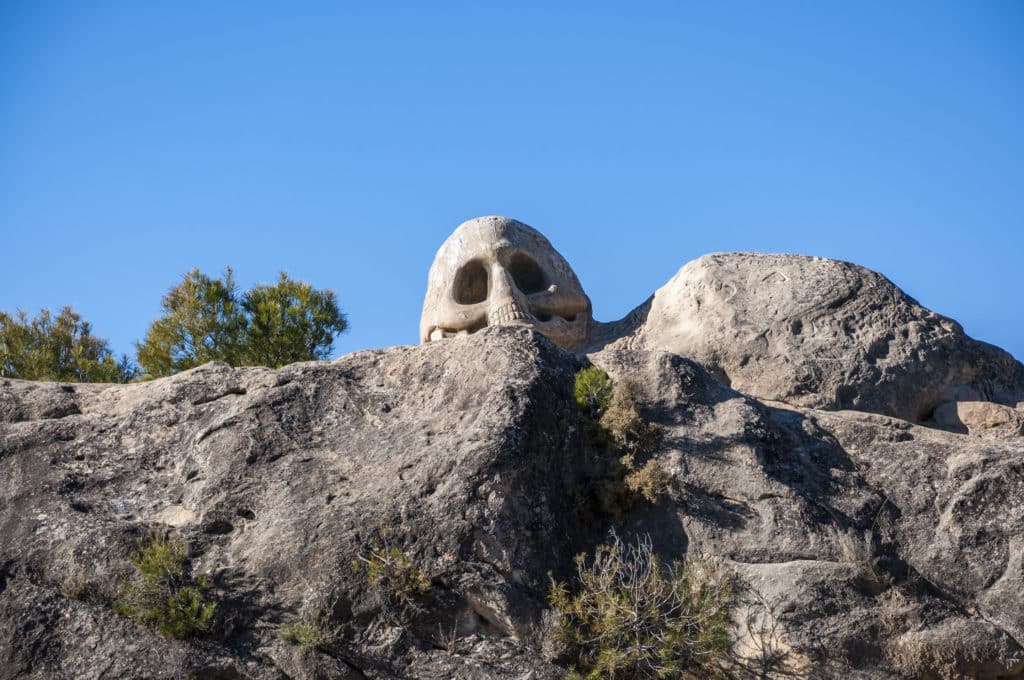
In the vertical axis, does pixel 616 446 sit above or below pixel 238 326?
below

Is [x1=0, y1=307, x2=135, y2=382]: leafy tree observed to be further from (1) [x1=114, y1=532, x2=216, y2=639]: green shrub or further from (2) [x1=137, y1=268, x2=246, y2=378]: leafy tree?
(1) [x1=114, y1=532, x2=216, y2=639]: green shrub

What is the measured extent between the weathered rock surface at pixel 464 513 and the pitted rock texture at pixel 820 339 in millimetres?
1560

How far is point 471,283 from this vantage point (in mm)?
17578

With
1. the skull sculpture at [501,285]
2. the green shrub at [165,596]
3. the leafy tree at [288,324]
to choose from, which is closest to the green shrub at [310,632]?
the green shrub at [165,596]

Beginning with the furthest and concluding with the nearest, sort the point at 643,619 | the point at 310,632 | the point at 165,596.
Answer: the point at 643,619 < the point at 165,596 < the point at 310,632

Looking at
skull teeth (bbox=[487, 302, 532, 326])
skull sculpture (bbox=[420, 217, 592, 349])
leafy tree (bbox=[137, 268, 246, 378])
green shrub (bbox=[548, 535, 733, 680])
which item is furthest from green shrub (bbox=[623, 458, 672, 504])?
leafy tree (bbox=[137, 268, 246, 378])

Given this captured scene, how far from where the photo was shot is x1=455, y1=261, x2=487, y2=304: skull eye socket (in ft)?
57.3

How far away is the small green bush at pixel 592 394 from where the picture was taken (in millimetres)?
12953

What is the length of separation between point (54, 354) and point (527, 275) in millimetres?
9785

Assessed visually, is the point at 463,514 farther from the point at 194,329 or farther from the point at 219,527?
the point at 194,329

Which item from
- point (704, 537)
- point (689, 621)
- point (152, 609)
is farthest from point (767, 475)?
point (152, 609)

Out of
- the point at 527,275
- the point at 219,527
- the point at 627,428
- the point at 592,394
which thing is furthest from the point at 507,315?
the point at 219,527

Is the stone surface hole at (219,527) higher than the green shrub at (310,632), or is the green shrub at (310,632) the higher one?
the stone surface hole at (219,527)

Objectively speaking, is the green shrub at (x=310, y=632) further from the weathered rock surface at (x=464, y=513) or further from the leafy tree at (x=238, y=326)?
the leafy tree at (x=238, y=326)
